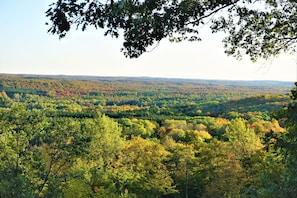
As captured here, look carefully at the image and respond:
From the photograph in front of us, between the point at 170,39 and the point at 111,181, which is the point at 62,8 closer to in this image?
the point at 170,39

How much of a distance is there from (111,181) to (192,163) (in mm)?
5929

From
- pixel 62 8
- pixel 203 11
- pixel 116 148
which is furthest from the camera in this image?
pixel 116 148

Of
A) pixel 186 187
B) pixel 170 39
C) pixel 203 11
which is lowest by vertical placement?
pixel 186 187

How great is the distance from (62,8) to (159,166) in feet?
70.5

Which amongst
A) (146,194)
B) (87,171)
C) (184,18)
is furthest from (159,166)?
(184,18)

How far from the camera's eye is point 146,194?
26.4m

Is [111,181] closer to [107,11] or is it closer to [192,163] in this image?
[192,163]

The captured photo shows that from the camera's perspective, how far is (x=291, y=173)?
28.5 feet

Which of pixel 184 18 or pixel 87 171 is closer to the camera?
pixel 184 18

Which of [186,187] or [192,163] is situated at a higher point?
[192,163]

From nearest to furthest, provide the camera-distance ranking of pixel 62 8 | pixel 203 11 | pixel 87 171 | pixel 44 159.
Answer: pixel 62 8 → pixel 203 11 → pixel 44 159 → pixel 87 171

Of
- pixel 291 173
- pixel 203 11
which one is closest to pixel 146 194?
pixel 291 173

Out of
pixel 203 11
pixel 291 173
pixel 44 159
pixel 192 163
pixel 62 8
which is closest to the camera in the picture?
pixel 62 8

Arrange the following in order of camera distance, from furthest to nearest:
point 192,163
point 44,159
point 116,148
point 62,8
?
1. point 116,148
2. point 192,163
3. point 44,159
4. point 62,8
